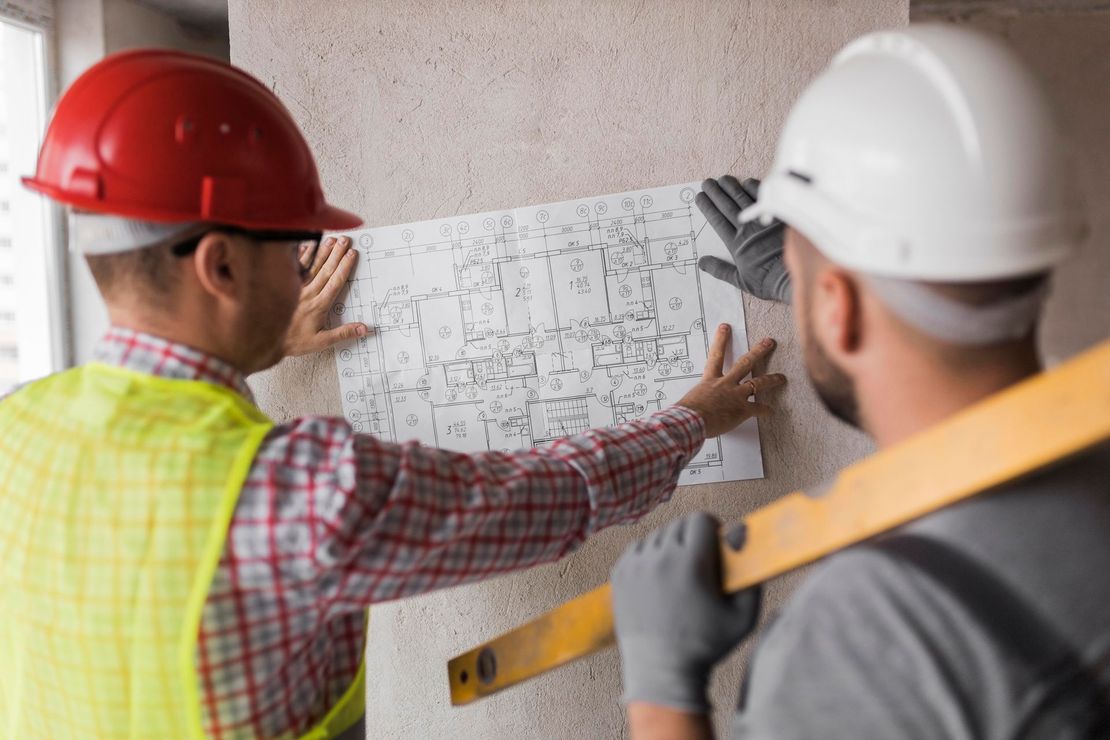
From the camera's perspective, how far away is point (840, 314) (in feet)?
2.97

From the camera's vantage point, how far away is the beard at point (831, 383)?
0.94 m

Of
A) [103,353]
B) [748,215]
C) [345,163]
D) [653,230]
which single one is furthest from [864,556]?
[345,163]

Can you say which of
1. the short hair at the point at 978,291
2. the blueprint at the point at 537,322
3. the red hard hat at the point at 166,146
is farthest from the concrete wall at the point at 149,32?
the short hair at the point at 978,291

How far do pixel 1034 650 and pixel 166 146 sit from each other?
3.53ft

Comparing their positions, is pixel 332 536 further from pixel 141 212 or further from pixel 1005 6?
pixel 1005 6

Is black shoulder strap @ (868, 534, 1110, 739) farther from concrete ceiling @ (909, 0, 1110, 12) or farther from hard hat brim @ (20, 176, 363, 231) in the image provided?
concrete ceiling @ (909, 0, 1110, 12)

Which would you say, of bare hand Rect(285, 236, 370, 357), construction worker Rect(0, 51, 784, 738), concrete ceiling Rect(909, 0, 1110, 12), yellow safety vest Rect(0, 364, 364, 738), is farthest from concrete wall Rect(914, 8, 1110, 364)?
yellow safety vest Rect(0, 364, 364, 738)

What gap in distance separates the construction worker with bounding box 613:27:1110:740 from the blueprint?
81 centimetres

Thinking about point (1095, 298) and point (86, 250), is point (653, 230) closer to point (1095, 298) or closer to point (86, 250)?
point (86, 250)

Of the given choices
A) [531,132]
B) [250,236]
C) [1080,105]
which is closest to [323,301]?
[531,132]

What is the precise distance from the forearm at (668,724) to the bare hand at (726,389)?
69 centimetres

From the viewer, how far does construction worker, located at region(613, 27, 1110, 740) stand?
2.42 feet

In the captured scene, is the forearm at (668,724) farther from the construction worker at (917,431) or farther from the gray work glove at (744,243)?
the gray work glove at (744,243)

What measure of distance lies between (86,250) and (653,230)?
3.41 feet
